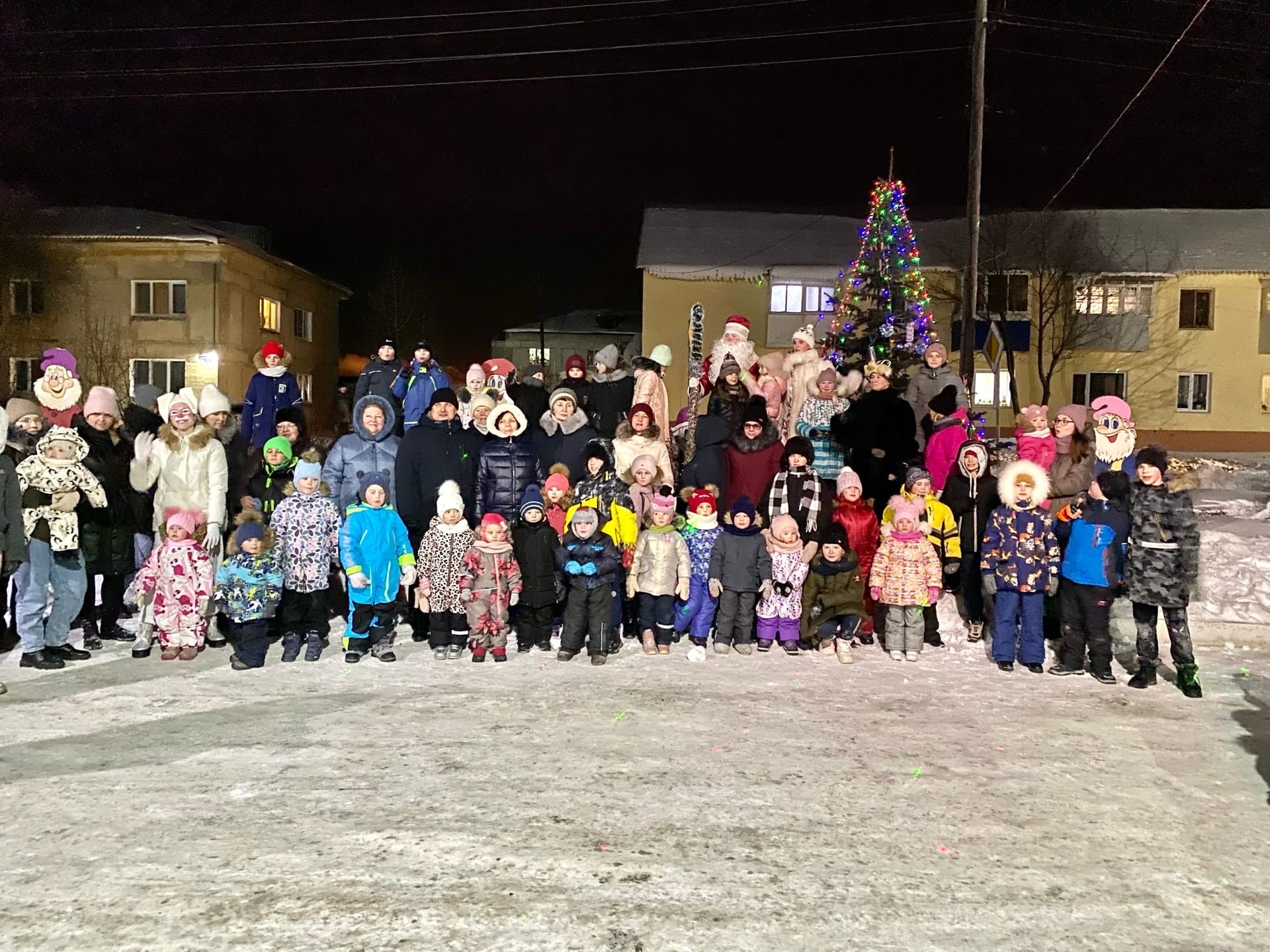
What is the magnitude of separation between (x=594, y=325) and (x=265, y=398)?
3193 centimetres

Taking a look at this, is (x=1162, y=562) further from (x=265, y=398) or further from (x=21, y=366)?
(x=21, y=366)

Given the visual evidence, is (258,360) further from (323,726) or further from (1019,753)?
(1019,753)

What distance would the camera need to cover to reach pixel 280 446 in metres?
7.33

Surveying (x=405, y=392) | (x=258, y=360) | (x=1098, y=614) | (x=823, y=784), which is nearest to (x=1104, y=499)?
(x=1098, y=614)

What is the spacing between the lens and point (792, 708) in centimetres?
576

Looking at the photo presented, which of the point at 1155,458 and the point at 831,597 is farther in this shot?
the point at 831,597

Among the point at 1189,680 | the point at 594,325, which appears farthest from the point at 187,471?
the point at 594,325

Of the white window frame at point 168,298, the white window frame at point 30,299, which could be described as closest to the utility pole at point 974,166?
the white window frame at point 168,298

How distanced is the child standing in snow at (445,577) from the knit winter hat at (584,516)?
798mm

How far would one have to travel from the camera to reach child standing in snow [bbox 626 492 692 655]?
7289 millimetres

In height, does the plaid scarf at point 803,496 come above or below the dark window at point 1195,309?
below

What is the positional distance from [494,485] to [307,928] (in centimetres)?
477

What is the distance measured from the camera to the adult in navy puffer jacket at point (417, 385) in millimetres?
9500

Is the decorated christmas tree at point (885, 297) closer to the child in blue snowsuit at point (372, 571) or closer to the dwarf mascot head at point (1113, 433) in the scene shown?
the dwarf mascot head at point (1113, 433)
